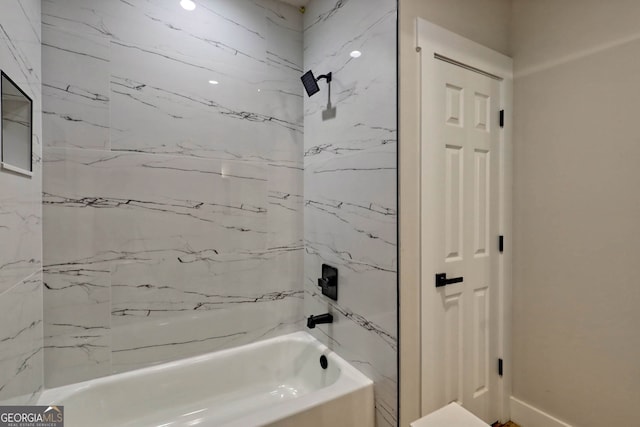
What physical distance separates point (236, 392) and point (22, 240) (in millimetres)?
1439

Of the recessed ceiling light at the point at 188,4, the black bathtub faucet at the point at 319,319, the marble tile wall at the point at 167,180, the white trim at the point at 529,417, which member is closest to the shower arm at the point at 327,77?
the marble tile wall at the point at 167,180

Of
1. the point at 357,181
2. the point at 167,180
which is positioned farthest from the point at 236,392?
the point at 357,181

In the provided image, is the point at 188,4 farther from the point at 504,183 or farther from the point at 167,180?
the point at 504,183

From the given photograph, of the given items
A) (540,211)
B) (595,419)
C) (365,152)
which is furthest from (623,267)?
(365,152)

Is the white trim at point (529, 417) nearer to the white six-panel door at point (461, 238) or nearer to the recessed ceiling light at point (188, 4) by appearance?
the white six-panel door at point (461, 238)

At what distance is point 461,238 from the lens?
1653mm

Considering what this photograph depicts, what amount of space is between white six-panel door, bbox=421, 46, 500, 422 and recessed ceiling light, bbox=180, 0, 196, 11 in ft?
4.87

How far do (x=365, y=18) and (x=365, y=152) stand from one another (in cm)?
73

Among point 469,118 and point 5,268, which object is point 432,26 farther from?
point 5,268

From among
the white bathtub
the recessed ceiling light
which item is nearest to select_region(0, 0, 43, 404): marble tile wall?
the white bathtub

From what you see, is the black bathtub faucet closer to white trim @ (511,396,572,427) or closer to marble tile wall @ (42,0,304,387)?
marble tile wall @ (42,0,304,387)

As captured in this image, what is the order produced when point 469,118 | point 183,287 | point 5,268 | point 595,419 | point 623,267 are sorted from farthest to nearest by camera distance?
point 183,287 < point 469,118 < point 595,419 < point 623,267 < point 5,268

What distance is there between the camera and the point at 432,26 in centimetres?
147

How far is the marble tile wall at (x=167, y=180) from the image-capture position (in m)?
1.53
